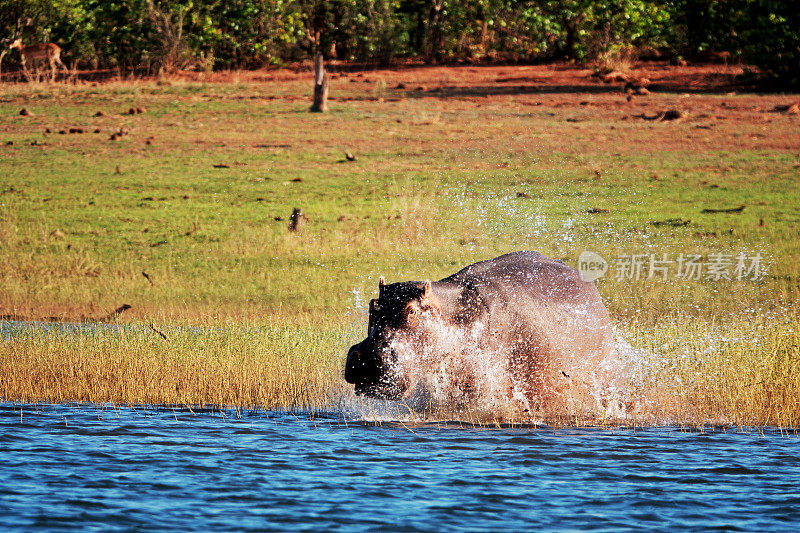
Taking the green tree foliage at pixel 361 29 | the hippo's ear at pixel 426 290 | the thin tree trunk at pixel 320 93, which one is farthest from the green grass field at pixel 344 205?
the green tree foliage at pixel 361 29

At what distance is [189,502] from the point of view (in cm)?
709

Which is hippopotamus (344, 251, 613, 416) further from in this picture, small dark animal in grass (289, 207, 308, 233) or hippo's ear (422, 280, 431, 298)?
small dark animal in grass (289, 207, 308, 233)

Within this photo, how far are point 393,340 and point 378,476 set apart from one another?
3.16ft

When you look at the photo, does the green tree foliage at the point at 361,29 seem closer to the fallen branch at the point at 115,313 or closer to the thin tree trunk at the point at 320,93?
the thin tree trunk at the point at 320,93

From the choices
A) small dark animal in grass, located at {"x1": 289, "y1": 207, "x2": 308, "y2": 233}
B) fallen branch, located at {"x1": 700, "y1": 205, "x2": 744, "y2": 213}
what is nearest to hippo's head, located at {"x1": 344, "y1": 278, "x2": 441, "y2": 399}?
small dark animal in grass, located at {"x1": 289, "y1": 207, "x2": 308, "y2": 233}

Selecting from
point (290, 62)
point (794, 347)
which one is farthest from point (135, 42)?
point (794, 347)

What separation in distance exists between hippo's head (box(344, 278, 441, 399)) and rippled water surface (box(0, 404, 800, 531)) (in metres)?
0.57

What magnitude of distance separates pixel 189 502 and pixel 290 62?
3631 centimetres

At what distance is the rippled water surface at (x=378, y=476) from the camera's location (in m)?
6.79

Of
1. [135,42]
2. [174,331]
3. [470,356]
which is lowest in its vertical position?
[174,331]

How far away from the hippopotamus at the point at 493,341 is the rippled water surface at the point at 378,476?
386 millimetres

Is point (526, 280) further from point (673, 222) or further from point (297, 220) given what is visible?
point (673, 222)

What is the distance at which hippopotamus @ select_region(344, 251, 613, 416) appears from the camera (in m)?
8.02

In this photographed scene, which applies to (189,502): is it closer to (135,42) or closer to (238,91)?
(238,91)
